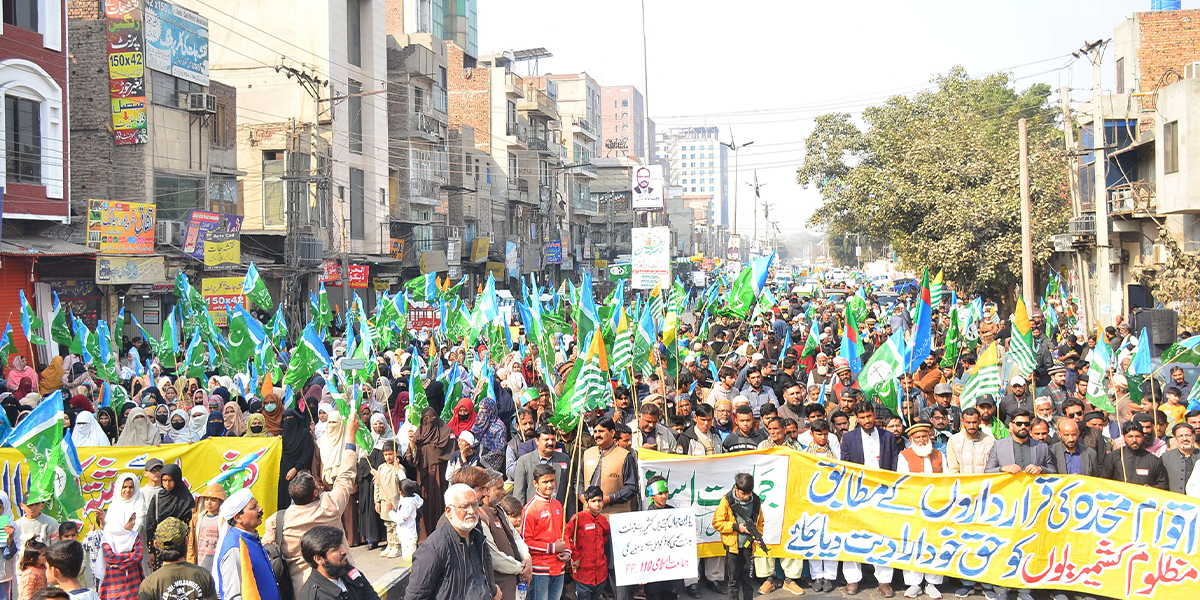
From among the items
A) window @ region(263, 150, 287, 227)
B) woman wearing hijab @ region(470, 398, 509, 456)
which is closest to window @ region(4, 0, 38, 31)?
window @ region(263, 150, 287, 227)

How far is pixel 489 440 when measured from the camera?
32.3 ft

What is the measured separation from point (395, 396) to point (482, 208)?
41.1 metres

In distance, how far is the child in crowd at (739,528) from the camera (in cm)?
759

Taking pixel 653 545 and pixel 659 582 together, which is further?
pixel 659 582

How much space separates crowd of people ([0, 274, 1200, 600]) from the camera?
18.1 feet

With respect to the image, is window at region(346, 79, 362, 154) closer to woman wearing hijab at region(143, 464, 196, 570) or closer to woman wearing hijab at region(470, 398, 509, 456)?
Result: woman wearing hijab at region(470, 398, 509, 456)

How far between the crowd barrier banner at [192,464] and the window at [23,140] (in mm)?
15686

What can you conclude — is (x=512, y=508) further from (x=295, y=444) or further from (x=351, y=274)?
(x=351, y=274)

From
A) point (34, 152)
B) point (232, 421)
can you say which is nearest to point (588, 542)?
point (232, 421)

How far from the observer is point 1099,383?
36.6ft

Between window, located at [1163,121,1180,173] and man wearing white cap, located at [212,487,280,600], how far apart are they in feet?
74.8

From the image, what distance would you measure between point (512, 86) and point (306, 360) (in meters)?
47.0

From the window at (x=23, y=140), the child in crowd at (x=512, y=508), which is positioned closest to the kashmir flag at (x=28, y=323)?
the window at (x=23, y=140)

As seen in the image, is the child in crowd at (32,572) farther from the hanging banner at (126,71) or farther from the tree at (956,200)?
the tree at (956,200)
